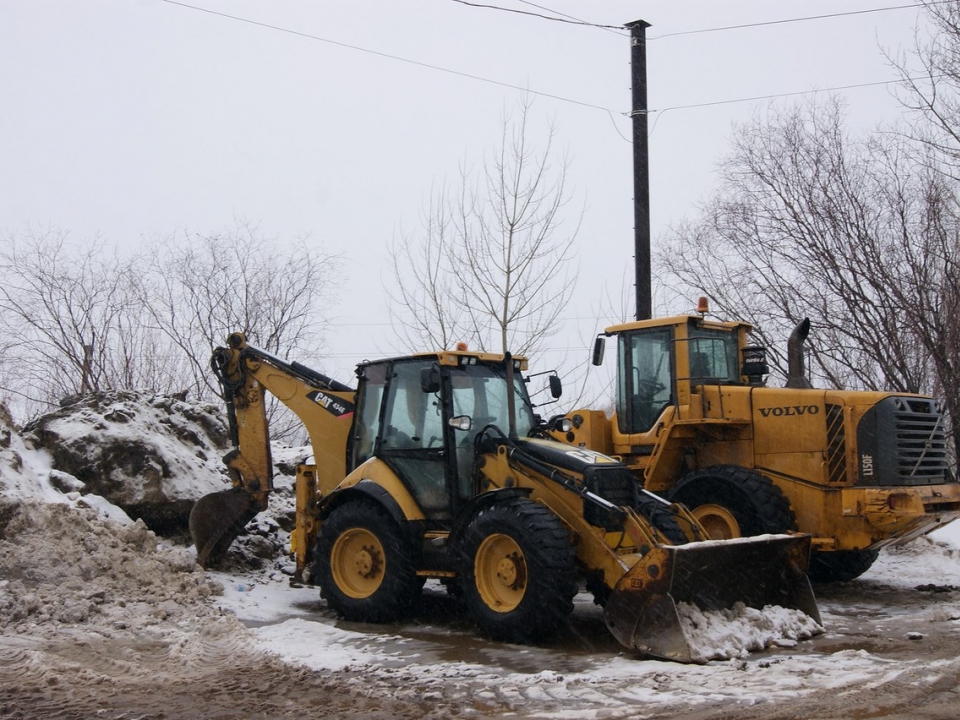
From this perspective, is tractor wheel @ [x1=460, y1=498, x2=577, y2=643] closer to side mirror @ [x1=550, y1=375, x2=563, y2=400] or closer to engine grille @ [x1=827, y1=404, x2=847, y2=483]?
side mirror @ [x1=550, y1=375, x2=563, y2=400]

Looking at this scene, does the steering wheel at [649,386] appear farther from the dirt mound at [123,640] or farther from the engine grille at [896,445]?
the dirt mound at [123,640]

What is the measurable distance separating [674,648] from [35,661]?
14.5 ft

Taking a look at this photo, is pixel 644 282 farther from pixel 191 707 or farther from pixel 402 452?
pixel 191 707

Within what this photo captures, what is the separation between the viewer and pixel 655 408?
444 inches

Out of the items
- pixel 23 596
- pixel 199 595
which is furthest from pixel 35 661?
pixel 199 595

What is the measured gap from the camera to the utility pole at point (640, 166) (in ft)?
46.9

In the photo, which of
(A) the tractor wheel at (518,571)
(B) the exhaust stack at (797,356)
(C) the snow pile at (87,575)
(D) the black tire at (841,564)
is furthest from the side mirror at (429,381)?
(D) the black tire at (841,564)

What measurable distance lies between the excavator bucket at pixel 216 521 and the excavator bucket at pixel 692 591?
15.5 feet

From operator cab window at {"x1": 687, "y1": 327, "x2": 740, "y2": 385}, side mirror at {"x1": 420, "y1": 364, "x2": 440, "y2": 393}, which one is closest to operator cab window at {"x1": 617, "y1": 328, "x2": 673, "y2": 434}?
operator cab window at {"x1": 687, "y1": 327, "x2": 740, "y2": 385}

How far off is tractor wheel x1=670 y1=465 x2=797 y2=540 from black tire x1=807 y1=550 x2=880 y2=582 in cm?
115

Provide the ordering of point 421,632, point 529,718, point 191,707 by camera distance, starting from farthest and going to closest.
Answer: point 421,632
point 191,707
point 529,718

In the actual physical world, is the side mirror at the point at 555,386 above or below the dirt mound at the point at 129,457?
above

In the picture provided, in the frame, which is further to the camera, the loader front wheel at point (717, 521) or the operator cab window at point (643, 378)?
the operator cab window at point (643, 378)

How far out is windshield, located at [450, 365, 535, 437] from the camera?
9.59 meters
